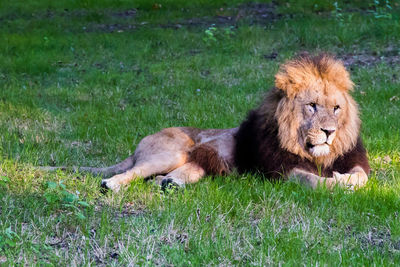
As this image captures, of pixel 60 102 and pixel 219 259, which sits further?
pixel 60 102

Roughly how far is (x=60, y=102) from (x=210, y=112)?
7.84 ft

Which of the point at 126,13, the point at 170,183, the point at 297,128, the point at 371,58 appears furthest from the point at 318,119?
the point at 126,13

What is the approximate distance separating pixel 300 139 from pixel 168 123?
2.80m

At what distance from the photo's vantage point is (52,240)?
12.2 ft

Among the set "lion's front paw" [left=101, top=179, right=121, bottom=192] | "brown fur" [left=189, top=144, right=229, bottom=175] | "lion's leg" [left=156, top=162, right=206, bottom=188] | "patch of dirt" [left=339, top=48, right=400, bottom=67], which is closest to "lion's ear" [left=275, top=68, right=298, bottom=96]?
"brown fur" [left=189, top=144, right=229, bottom=175]

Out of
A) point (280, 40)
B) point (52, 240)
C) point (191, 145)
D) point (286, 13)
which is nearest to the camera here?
point (52, 240)

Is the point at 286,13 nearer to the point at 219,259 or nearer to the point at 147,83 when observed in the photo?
the point at 147,83

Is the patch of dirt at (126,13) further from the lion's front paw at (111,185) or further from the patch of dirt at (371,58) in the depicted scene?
the lion's front paw at (111,185)

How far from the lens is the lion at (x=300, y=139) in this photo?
15.0 ft

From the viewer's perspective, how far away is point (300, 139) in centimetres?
463

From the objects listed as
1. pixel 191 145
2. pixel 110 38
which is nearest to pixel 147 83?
pixel 110 38

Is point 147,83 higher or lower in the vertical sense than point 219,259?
lower

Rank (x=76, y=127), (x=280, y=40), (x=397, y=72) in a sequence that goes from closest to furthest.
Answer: (x=76, y=127)
(x=397, y=72)
(x=280, y=40)

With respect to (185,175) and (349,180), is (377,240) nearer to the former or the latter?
(349,180)
